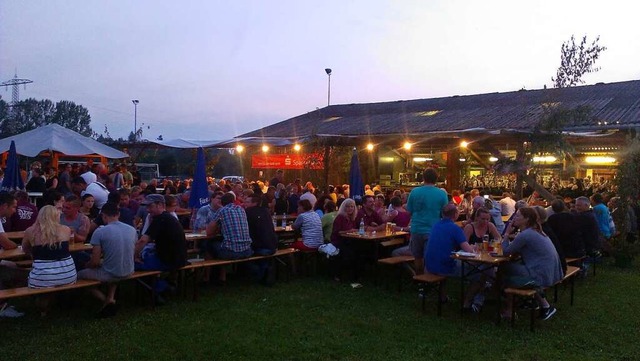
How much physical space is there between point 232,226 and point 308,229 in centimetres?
143

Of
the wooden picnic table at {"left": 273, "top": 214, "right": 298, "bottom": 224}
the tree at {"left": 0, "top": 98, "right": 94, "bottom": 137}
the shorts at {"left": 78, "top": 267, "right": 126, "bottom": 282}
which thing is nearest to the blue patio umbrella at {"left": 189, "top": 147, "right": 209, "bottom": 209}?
the wooden picnic table at {"left": 273, "top": 214, "right": 298, "bottom": 224}

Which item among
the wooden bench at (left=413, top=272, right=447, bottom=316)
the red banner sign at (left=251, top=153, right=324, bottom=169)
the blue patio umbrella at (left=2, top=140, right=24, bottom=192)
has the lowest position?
the wooden bench at (left=413, top=272, right=447, bottom=316)

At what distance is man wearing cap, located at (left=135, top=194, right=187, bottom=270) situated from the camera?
5883 millimetres

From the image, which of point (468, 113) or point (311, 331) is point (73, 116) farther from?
point (311, 331)

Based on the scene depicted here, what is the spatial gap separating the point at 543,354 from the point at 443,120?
13.7 m

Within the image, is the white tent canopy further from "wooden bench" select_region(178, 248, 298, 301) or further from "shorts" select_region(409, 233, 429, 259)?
"shorts" select_region(409, 233, 429, 259)

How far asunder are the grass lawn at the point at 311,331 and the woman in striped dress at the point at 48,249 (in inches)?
18.7

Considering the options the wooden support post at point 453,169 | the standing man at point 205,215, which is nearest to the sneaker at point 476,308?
the standing man at point 205,215

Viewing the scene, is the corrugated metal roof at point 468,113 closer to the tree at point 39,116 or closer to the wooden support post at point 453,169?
the wooden support post at point 453,169

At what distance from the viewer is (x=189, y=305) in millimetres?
6070

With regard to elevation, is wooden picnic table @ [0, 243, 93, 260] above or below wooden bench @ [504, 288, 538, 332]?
above

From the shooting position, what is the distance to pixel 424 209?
677 cm

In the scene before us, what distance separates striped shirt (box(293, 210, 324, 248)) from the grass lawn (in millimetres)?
1191

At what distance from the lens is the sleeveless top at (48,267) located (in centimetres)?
505
